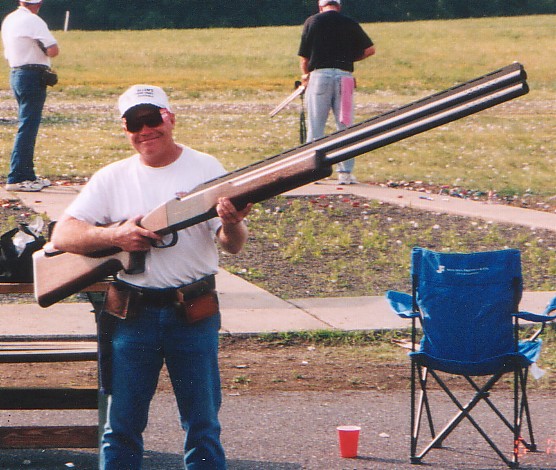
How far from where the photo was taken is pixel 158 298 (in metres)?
4.41

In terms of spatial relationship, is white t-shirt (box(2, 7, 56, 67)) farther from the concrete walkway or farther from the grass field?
the concrete walkway

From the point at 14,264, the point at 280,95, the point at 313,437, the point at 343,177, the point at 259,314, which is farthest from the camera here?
the point at 280,95

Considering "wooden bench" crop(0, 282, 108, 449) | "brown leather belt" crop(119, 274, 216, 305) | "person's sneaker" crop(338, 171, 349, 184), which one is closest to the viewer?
"brown leather belt" crop(119, 274, 216, 305)

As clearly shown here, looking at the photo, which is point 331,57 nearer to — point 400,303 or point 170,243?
point 400,303

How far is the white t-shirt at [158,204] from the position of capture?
4.41 meters

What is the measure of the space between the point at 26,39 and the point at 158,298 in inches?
350

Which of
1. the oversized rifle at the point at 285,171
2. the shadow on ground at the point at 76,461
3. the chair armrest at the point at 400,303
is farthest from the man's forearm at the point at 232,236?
the chair armrest at the point at 400,303

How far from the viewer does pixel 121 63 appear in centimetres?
4556

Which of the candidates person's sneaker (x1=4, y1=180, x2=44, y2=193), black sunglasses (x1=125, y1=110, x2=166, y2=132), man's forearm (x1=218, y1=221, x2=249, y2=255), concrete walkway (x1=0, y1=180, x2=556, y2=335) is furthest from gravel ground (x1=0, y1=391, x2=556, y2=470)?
person's sneaker (x1=4, y1=180, x2=44, y2=193)

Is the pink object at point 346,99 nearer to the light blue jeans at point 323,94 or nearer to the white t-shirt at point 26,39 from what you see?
the light blue jeans at point 323,94

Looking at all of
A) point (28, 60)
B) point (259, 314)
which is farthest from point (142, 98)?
point (28, 60)

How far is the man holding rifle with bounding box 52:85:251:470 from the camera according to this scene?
4.36 m

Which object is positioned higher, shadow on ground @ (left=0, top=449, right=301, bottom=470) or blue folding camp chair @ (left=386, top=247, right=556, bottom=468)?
blue folding camp chair @ (left=386, top=247, right=556, bottom=468)

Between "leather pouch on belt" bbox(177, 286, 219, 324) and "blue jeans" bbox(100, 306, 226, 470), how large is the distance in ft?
0.13
